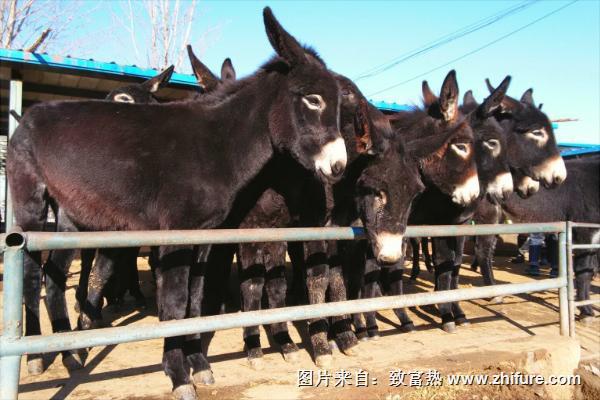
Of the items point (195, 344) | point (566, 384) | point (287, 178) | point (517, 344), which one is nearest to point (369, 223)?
point (287, 178)

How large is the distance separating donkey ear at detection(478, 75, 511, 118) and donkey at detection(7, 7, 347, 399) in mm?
3392

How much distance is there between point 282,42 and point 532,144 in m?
4.56

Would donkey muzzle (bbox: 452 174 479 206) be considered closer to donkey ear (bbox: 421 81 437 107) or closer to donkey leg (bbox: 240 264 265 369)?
donkey ear (bbox: 421 81 437 107)

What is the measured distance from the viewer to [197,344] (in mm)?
3553

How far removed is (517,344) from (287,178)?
297 cm

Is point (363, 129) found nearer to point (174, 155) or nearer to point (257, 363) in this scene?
point (174, 155)

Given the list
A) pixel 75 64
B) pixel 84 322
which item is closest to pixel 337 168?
pixel 84 322

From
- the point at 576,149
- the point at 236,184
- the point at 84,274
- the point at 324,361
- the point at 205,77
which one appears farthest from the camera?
the point at 576,149

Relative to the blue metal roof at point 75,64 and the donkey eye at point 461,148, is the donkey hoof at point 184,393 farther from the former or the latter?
the blue metal roof at point 75,64

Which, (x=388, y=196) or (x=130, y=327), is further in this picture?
Answer: (x=388, y=196)

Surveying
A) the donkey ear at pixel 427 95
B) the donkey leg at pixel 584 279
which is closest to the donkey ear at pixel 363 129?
the donkey ear at pixel 427 95

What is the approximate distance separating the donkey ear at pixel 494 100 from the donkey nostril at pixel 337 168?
3.77 m

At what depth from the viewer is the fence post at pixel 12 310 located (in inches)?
79.6

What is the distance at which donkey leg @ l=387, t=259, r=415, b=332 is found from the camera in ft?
17.1
